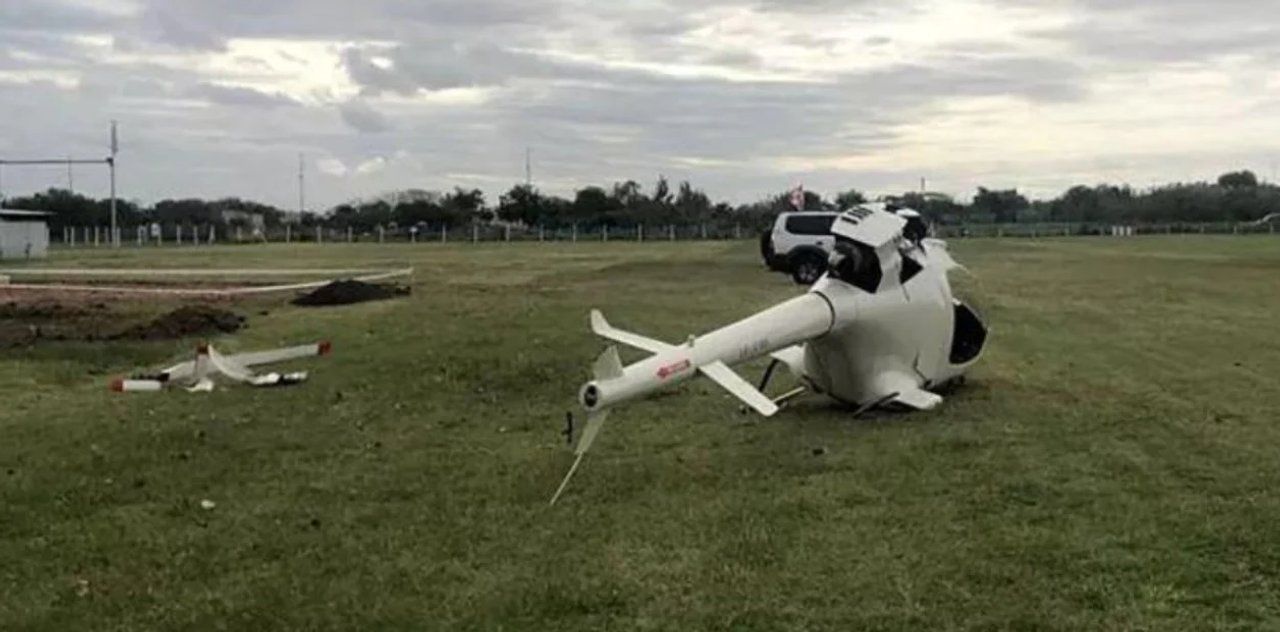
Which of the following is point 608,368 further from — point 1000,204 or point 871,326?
point 1000,204

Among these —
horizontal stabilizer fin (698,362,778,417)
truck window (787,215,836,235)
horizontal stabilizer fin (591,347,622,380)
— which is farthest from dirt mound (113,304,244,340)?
truck window (787,215,836,235)

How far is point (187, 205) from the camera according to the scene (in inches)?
5197

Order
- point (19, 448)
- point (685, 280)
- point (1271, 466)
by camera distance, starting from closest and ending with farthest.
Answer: point (1271, 466) < point (19, 448) < point (685, 280)

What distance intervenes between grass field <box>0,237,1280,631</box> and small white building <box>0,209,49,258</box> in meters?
47.5

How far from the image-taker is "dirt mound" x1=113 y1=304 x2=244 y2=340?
19.4 m

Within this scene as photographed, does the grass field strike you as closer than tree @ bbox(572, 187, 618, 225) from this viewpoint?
Yes

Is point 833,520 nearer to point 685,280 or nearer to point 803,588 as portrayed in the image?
point 803,588

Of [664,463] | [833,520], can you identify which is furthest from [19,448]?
[833,520]

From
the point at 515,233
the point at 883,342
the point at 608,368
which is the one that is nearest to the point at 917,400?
the point at 883,342

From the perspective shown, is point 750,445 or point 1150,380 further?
point 1150,380

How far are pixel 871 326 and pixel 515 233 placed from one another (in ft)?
297

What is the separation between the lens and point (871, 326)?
11312 mm

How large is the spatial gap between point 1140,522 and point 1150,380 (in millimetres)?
6817

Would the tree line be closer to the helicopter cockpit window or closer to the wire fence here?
the wire fence
